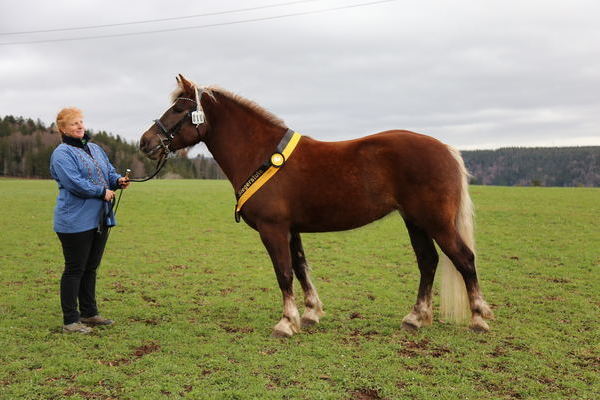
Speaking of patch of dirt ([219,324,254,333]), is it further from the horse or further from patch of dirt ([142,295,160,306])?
patch of dirt ([142,295,160,306])

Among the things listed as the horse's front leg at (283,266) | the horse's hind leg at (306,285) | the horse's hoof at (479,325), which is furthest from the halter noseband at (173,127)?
the horse's hoof at (479,325)

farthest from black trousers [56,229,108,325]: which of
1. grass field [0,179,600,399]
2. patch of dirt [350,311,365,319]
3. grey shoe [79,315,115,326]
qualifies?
patch of dirt [350,311,365,319]

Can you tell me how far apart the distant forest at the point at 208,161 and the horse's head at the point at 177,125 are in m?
77.3

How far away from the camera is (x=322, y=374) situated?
4.29 metres

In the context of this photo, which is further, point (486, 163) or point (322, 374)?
point (486, 163)

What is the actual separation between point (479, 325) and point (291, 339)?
2.13m

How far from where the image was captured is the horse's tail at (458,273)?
17.9 ft

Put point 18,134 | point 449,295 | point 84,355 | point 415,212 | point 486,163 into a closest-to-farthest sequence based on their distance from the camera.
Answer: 1. point 84,355
2. point 415,212
3. point 449,295
4. point 18,134
5. point 486,163

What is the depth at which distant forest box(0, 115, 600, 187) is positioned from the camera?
88875 mm

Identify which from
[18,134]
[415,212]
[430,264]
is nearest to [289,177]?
[415,212]

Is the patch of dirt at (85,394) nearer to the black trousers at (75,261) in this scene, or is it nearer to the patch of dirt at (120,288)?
the black trousers at (75,261)

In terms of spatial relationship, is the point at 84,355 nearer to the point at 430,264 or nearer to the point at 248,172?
the point at 248,172

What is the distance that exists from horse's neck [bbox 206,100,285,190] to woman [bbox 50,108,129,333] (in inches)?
46.7

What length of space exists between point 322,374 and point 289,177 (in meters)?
2.16
